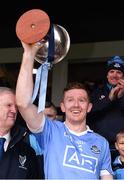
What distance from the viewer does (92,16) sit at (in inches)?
261

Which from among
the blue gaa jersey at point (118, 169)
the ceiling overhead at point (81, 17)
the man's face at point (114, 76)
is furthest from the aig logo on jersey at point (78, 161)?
the ceiling overhead at point (81, 17)

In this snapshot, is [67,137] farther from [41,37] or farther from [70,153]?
[41,37]

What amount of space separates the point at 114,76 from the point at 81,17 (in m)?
2.49

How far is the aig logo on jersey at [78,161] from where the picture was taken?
10.1 feet

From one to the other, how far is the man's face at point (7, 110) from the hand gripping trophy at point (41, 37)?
19 cm

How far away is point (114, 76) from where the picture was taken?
4.32 metres

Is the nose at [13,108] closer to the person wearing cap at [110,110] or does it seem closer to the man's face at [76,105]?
the man's face at [76,105]

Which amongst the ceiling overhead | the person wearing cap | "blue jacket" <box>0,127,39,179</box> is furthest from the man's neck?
the ceiling overhead

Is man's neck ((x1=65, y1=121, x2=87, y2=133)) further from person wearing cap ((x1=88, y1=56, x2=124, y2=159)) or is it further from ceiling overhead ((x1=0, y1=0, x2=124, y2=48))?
ceiling overhead ((x1=0, y1=0, x2=124, y2=48))

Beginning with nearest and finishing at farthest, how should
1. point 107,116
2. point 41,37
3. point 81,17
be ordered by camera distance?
point 41,37 → point 107,116 → point 81,17

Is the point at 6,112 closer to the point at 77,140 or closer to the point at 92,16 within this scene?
the point at 77,140

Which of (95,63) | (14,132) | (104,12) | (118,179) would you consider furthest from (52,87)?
(14,132)

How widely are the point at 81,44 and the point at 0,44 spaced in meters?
1.20

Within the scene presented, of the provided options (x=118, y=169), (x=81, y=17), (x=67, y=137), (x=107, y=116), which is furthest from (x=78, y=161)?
(x=81, y=17)
